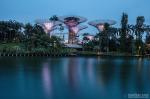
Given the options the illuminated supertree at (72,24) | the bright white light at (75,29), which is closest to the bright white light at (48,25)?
the illuminated supertree at (72,24)

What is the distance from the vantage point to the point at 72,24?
15562 cm

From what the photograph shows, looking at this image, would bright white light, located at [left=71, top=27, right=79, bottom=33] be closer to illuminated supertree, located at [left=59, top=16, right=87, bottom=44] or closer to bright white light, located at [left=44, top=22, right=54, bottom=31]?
illuminated supertree, located at [left=59, top=16, right=87, bottom=44]

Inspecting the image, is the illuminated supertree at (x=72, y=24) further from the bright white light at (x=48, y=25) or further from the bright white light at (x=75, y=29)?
the bright white light at (x=48, y=25)

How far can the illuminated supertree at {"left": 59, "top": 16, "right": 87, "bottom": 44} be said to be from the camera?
150750 mm

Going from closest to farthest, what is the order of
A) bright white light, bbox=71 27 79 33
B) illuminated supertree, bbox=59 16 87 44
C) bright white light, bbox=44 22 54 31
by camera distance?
bright white light, bbox=44 22 54 31 → illuminated supertree, bbox=59 16 87 44 → bright white light, bbox=71 27 79 33

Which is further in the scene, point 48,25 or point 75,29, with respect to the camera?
point 75,29

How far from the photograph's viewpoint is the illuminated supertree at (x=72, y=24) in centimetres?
15075

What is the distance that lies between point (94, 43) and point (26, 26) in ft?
96.1

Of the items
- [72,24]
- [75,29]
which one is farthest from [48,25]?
[75,29]

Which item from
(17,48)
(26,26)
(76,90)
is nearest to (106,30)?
(26,26)

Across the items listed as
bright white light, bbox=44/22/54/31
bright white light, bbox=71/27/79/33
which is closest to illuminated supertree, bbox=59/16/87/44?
bright white light, bbox=71/27/79/33

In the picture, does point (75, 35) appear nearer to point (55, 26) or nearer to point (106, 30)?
point (55, 26)

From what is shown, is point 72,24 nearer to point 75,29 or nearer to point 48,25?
point 75,29

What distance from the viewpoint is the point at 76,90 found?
18.5 metres
